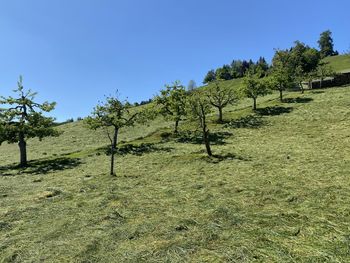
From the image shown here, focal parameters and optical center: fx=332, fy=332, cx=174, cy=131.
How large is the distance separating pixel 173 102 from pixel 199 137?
12524 millimetres

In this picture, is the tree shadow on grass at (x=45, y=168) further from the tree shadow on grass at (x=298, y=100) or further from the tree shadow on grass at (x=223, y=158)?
the tree shadow on grass at (x=298, y=100)

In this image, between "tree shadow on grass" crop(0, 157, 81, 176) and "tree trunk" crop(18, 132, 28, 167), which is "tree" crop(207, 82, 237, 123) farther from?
"tree trunk" crop(18, 132, 28, 167)

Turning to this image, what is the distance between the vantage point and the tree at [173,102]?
58756 mm

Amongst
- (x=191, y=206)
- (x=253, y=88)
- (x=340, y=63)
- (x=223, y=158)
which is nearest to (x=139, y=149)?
(x=223, y=158)

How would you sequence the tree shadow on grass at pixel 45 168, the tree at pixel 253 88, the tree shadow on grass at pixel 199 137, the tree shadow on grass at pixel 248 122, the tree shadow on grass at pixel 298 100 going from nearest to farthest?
the tree shadow on grass at pixel 45 168 → the tree shadow on grass at pixel 199 137 → the tree shadow on grass at pixel 248 122 → the tree shadow on grass at pixel 298 100 → the tree at pixel 253 88

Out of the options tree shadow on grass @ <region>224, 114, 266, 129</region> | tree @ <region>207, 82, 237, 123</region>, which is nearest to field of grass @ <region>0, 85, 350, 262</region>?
tree shadow on grass @ <region>224, 114, 266, 129</region>

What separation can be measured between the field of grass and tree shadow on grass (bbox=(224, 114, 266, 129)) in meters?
12.6

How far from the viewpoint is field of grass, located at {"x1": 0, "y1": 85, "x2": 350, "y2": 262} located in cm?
1236

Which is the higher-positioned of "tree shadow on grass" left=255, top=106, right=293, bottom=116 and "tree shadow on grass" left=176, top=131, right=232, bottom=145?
"tree shadow on grass" left=255, top=106, right=293, bottom=116

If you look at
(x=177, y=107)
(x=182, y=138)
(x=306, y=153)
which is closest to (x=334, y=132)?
(x=306, y=153)

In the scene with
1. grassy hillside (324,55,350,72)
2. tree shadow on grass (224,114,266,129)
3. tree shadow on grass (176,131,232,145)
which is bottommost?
tree shadow on grass (176,131,232,145)

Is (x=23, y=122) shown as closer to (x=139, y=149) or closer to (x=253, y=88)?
(x=139, y=149)

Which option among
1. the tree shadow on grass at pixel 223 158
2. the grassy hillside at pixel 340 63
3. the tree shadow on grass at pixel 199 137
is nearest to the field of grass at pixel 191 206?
the tree shadow on grass at pixel 223 158

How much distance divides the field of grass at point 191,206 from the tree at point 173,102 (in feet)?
60.4
